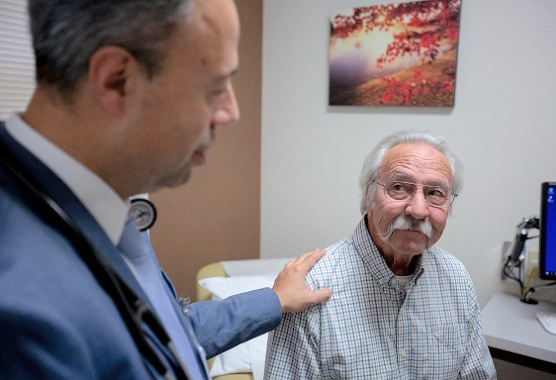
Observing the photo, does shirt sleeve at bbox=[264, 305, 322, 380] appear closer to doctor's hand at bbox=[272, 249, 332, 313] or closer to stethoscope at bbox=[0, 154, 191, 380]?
doctor's hand at bbox=[272, 249, 332, 313]

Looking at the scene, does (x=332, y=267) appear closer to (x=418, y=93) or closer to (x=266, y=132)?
(x=418, y=93)

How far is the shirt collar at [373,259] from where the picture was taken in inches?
48.9

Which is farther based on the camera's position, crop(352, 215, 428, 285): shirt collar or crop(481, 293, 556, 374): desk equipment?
crop(481, 293, 556, 374): desk equipment

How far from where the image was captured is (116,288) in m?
0.52

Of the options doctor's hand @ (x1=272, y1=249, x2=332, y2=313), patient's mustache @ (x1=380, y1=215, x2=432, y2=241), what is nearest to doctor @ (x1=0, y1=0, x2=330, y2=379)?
doctor's hand @ (x1=272, y1=249, x2=332, y2=313)

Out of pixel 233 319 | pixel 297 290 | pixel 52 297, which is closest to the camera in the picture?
pixel 52 297

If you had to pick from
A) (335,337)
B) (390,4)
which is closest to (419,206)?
(335,337)

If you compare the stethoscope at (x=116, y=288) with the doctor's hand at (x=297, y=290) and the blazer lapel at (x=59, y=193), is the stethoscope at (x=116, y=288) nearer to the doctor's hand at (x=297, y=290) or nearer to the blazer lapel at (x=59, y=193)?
the blazer lapel at (x=59, y=193)

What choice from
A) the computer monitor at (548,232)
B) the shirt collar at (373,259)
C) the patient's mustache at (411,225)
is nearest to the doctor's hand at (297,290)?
the shirt collar at (373,259)

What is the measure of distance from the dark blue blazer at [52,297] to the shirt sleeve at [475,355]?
1.11 m

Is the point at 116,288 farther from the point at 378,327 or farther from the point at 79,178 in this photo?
the point at 378,327

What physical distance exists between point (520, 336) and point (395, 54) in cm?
145

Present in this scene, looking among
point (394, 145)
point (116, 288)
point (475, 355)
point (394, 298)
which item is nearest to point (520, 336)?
point (475, 355)

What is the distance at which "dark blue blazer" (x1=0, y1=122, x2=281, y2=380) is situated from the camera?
0.43 m
